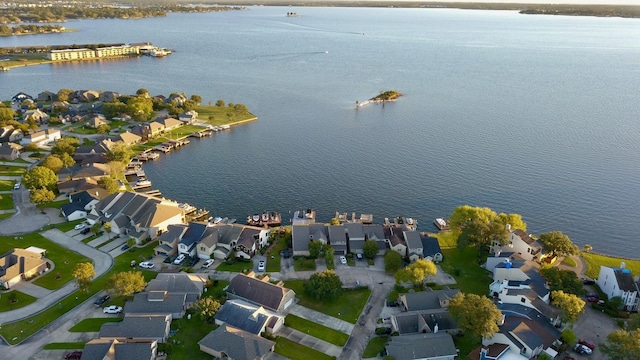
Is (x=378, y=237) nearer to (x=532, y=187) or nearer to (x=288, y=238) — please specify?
(x=288, y=238)

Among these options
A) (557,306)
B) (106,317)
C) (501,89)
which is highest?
(501,89)

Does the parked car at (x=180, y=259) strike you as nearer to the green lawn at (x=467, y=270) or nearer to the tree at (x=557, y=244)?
the green lawn at (x=467, y=270)

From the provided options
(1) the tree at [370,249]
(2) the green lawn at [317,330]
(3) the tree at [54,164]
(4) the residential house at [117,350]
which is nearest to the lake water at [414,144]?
(1) the tree at [370,249]

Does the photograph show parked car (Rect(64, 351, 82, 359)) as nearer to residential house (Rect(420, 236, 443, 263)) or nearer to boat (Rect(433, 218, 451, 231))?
residential house (Rect(420, 236, 443, 263))

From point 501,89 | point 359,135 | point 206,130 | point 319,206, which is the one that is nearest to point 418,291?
point 319,206

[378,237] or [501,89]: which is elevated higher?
[501,89]

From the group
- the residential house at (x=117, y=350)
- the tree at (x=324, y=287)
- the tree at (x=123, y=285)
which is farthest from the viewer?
the tree at (x=324, y=287)
